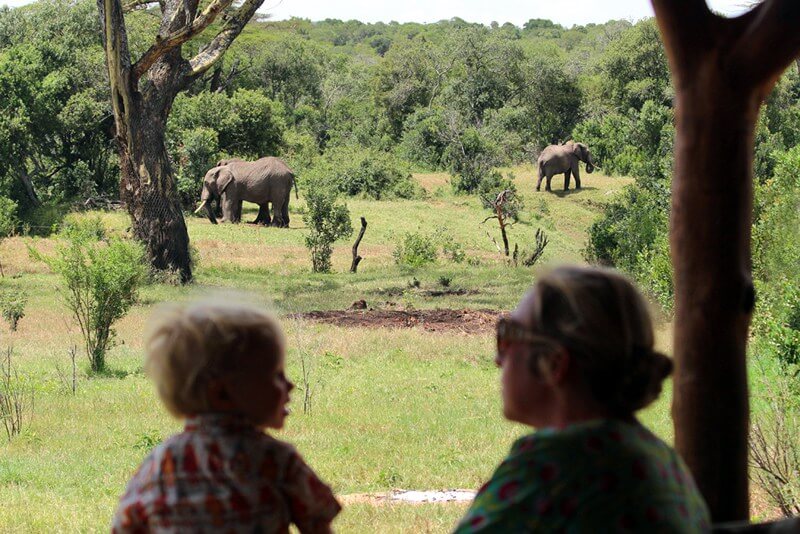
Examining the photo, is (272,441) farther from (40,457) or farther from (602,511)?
(40,457)

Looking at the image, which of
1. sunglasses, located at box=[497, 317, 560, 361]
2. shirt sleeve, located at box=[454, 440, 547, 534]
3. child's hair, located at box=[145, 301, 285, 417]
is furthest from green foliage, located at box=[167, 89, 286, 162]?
shirt sleeve, located at box=[454, 440, 547, 534]

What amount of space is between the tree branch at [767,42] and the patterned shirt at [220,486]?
1744mm

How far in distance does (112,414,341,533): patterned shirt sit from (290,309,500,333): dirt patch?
1226 centimetres

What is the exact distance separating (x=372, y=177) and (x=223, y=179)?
6.70m

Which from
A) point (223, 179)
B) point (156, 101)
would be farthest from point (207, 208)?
point (156, 101)

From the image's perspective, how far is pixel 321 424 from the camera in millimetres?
8938

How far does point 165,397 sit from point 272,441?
23 cm

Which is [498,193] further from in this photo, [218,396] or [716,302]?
[218,396]

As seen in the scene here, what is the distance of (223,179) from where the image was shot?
3133 cm

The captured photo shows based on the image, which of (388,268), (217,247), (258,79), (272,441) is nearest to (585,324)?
(272,441)

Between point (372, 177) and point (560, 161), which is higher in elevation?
point (560, 161)

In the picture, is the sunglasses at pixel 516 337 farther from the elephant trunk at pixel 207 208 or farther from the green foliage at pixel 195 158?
the green foliage at pixel 195 158

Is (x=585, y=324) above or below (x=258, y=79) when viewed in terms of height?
below

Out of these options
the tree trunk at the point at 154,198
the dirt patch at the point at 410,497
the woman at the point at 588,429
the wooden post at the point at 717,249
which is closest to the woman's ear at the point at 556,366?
the woman at the point at 588,429
